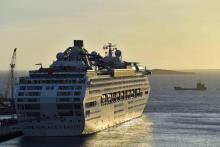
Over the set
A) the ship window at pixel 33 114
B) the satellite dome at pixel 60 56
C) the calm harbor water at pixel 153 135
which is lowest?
the calm harbor water at pixel 153 135

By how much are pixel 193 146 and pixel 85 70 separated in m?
19.8

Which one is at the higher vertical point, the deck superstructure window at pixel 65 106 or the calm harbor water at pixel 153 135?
the deck superstructure window at pixel 65 106

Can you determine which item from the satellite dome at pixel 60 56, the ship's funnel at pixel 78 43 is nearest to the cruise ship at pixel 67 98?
the satellite dome at pixel 60 56

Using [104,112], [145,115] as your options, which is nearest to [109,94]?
[104,112]

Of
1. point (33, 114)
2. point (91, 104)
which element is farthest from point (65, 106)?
point (91, 104)

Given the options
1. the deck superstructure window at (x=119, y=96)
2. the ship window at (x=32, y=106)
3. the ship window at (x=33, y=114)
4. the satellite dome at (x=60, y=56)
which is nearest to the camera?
the ship window at (x=33, y=114)

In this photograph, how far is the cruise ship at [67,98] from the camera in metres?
84.4

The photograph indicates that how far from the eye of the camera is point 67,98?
84.6 m

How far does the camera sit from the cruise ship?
277 feet

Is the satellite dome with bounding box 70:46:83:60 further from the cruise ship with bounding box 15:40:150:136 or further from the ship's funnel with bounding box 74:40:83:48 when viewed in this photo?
the ship's funnel with bounding box 74:40:83:48

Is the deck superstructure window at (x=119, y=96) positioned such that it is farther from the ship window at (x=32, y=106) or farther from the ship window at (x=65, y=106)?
the ship window at (x=32, y=106)

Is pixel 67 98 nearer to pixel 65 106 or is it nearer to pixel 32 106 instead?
pixel 65 106

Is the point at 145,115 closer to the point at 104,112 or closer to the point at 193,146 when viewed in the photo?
the point at 104,112

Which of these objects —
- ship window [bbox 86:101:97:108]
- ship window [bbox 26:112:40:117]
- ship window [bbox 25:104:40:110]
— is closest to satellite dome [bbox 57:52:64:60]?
ship window [bbox 86:101:97:108]
